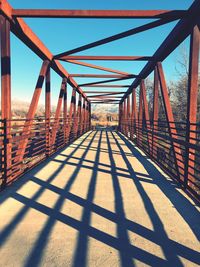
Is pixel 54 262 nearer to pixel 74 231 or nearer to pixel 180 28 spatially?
pixel 74 231

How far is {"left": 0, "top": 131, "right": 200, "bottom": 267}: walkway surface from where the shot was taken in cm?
242

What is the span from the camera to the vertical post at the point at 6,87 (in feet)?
15.2

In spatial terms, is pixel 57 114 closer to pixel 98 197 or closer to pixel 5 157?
pixel 5 157

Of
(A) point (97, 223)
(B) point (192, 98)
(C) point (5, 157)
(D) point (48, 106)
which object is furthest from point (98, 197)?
(D) point (48, 106)

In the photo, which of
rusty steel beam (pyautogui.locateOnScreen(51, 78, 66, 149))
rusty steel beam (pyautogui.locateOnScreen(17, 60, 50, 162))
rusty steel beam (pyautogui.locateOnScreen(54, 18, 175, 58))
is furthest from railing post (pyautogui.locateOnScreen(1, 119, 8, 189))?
rusty steel beam (pyautogui.locateOnScreen(51, 78, 66, 149))

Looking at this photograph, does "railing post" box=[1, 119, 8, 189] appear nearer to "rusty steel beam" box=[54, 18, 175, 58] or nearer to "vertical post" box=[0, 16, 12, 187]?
"vertical post" box=[0, 16, 12, 187]

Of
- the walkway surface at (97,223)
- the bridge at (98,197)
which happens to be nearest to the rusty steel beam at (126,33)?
the bridge at (98,197)

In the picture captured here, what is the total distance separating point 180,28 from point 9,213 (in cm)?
511

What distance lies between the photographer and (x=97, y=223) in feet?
10.3

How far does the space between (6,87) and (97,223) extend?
11.1 feet

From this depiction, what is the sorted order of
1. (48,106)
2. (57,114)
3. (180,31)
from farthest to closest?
(57,114)
(48,106)
(180,31)

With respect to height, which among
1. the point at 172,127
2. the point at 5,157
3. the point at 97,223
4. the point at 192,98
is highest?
the point at 192,98

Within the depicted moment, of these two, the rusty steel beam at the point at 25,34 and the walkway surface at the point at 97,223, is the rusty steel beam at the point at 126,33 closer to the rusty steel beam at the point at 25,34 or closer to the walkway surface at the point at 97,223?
the rusty steel beam at the point at 25,34

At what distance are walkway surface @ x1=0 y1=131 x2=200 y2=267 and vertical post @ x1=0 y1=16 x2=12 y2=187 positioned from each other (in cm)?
53
